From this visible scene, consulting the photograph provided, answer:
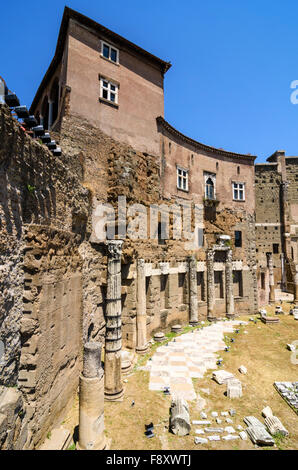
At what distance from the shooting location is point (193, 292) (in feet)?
59.5

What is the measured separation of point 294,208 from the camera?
30.6 meters

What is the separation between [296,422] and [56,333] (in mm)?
7778

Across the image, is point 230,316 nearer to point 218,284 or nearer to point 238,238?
point 218,284

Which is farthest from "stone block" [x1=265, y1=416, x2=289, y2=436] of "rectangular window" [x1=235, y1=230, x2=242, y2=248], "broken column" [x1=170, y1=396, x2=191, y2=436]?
"rectangular window" [x1=235, y1=230, x2=242, y2=248]

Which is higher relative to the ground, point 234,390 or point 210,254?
point 210,254

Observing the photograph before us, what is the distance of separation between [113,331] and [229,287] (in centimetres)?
1295

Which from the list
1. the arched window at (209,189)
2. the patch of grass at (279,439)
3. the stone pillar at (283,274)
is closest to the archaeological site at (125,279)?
the patch of grass at (279,439)

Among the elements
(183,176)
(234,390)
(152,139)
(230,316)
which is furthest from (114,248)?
(230,316)

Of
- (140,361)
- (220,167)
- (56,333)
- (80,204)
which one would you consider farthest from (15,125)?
(220,167)

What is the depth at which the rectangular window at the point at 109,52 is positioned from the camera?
1383cm

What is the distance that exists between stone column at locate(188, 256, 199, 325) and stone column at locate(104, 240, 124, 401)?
326 inches

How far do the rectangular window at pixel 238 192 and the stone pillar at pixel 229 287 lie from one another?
16.1ft

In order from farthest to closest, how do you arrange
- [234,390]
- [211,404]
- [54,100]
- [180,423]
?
[54,100] < [234,390] < [211,404] < [180,423]
